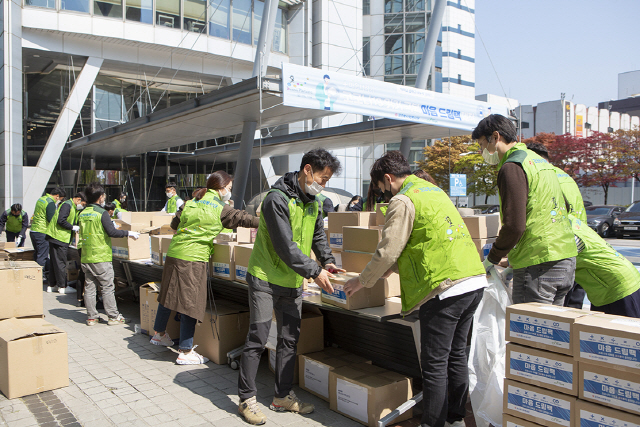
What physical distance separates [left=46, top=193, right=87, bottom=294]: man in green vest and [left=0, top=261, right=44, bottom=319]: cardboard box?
3120 mm

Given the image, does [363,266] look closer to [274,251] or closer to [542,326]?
[274,251]

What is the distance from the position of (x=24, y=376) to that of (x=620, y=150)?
3290cm

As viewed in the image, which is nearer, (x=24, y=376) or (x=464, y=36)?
(x=24, y=376)

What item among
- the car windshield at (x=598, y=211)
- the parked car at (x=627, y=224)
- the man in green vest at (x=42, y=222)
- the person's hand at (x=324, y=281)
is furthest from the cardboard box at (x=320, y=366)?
the car windshield at (x=598, y=211)

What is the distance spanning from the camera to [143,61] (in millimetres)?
19141

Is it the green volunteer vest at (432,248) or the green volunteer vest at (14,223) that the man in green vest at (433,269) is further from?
the green volunteer vest at (14,223)

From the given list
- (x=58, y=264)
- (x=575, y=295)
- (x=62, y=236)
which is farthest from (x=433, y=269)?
(x=58, y=264)

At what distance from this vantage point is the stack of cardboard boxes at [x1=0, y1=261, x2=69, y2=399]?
396 centimetres

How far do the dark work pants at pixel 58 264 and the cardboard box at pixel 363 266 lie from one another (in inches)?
221

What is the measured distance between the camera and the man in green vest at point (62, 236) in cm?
786

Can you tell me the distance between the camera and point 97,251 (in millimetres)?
6168

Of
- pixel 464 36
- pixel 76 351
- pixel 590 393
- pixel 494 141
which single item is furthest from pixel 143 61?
pixel 464 36

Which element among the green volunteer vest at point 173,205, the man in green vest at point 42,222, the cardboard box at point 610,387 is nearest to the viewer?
the cardboard box at point 610,387

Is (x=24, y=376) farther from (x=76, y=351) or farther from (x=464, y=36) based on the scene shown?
(x=464, y=36)
